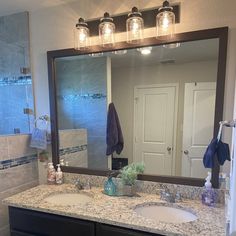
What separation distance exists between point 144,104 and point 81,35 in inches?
29.8

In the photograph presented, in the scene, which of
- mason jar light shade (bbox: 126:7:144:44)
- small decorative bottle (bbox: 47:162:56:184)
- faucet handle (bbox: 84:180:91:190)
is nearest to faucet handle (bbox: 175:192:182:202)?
faucet handle (bbox: 84:180:91:190)

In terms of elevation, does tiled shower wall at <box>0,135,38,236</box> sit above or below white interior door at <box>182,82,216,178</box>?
below

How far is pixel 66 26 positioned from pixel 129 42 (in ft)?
1.99

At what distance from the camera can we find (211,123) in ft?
4.72

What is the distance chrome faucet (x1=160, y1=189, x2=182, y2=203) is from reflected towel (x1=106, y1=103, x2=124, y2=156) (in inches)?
19.2

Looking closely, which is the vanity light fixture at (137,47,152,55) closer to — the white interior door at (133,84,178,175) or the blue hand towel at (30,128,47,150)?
the white interior door at (133,84,178,175)

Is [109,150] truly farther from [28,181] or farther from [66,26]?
[66,26]

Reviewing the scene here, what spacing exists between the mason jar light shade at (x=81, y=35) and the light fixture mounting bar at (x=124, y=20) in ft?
0.17

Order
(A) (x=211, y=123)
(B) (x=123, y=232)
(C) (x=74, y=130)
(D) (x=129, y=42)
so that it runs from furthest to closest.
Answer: (C) (x=74, y=130), (D) (x=129, y=42), (A) (x=211, y=123), (B) (x=123, y=232)

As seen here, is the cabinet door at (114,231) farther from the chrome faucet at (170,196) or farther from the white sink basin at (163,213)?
the chrome faucet at (170,196)

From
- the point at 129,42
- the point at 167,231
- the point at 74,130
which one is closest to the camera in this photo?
the point at 167,231

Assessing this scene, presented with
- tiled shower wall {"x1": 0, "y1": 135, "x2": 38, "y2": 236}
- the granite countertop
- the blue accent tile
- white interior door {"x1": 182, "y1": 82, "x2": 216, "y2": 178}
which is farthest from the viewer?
the blue accent tile

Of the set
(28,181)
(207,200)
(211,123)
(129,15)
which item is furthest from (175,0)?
(28,181)

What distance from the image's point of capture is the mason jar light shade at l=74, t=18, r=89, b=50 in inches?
64.2
